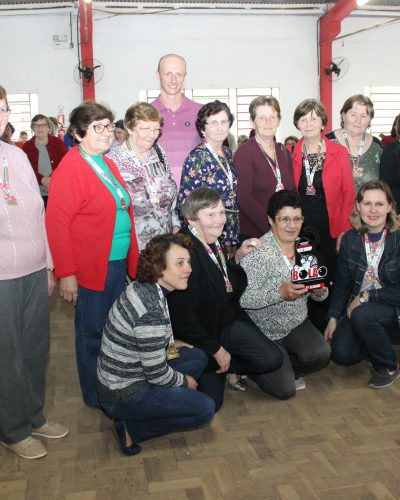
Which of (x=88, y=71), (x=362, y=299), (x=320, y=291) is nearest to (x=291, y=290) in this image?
(x=320, y=291)

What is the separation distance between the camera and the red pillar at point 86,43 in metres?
9.13

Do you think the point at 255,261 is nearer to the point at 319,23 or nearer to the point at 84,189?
the point at 84,189

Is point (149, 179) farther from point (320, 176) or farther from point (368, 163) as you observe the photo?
point (368, 163)

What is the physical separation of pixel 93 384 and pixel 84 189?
0.99 meters

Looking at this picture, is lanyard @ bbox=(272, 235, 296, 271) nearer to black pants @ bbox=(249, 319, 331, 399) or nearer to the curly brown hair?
black pants @ bbox=(249, 319, 331, 399)

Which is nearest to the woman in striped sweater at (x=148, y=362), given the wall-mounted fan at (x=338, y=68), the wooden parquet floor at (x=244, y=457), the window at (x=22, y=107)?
the wooden parquet floor at (x=244, y=457)

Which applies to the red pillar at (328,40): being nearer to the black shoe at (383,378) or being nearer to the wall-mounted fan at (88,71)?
the wall-mounted fan at (88,71)

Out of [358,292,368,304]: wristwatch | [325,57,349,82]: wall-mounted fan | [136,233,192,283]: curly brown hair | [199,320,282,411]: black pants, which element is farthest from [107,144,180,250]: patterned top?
[325,57,349,82]: wall-mounted fan

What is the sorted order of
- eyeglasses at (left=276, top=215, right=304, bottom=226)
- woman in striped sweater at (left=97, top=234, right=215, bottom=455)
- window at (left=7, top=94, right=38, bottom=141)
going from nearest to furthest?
woman in striped sweater at (left=97, top=234, right=215, bottom=455), eyeglasses at (left=276, top=215, right=304, bottom=226), window at (left=7, top=94, right=38, bottom=141)

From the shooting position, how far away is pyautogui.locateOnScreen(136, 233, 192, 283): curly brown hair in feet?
7.42

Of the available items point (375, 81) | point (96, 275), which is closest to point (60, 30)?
point (375, 81)

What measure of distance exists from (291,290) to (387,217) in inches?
31.1

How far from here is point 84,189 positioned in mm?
2453

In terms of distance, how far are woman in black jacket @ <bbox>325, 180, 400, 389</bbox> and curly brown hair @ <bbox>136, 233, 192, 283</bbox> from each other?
1.31 m
